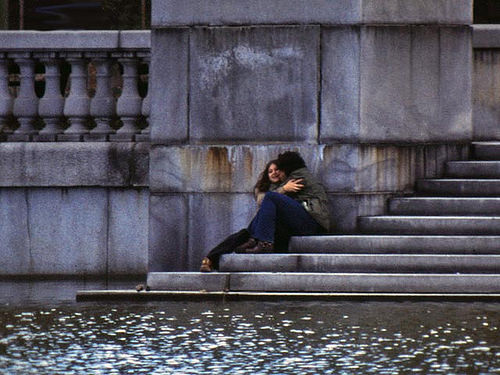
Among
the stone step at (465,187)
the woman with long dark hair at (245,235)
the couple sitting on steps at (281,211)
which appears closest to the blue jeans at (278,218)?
the couple sitting on steps at (281,211)

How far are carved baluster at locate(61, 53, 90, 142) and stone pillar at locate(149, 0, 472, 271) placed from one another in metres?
0.86

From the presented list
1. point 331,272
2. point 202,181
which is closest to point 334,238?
point 331,272

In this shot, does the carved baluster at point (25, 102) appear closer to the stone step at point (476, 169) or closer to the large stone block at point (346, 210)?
the large stone block at point (346, 210)

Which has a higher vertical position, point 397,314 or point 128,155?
point 128,155

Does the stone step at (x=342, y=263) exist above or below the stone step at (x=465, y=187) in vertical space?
below

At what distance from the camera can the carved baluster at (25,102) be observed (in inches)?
522

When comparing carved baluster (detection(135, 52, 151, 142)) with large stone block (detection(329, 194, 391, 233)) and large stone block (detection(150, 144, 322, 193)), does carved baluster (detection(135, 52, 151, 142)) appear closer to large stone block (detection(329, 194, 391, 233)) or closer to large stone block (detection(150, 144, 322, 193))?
large stone block (detection(150, 144, 322, 193))

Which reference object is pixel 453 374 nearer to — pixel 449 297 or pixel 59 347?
pixel 59 347

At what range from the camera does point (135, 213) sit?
13.3m

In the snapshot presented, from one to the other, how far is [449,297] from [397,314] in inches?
36.4

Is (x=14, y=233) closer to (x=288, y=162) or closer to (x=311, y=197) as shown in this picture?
(x=288, y=162)

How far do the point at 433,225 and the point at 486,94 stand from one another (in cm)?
235

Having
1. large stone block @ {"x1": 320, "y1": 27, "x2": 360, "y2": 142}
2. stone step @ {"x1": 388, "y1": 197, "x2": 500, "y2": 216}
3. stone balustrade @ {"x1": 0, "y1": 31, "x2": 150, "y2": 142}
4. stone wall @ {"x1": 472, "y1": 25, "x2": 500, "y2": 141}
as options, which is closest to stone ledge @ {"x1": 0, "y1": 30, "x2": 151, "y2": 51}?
stone balustrade @ {"x1": 0, "y1": 31, "x2": 150, "y2": 142}

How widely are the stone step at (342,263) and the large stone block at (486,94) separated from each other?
9.50ft
